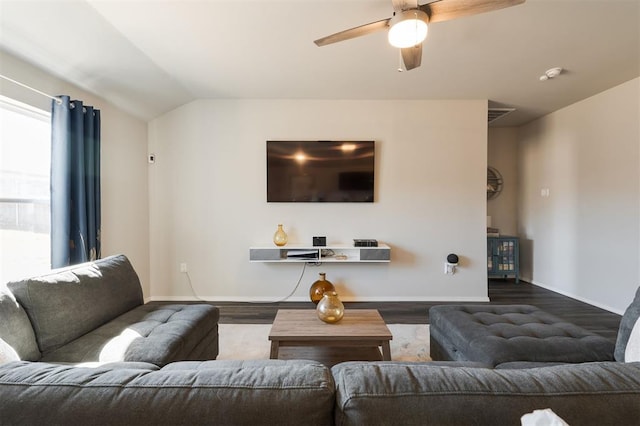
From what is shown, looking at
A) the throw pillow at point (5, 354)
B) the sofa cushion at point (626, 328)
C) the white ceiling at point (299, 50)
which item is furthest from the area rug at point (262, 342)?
the white ceiling at point (299, 50)

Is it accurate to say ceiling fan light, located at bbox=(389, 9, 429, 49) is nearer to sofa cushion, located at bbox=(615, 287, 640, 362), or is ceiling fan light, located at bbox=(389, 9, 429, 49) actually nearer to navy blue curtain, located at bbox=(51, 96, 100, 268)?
sofa cushion, located at bbox=(615, 287, 640, 362)

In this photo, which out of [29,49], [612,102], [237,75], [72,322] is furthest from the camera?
[612,102]

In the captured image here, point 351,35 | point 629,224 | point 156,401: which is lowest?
point 156,401

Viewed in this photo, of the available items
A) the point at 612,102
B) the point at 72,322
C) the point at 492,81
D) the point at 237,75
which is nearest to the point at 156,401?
the point at 72,322

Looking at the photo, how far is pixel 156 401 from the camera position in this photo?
67 centimetres

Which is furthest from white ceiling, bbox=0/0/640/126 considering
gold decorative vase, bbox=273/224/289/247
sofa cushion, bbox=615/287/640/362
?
sofa cushion, bbox=615/287/640/362

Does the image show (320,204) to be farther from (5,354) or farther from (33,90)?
(5,354)

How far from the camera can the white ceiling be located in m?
2.08

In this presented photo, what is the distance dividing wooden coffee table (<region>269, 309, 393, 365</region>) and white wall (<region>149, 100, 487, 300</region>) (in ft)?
A: 5.08

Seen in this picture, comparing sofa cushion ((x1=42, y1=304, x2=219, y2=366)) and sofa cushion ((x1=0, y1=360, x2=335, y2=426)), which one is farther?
sofa cushion ((x1=42, y1=304, x2=219, y2=366))

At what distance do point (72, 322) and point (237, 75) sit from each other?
8.62 feet

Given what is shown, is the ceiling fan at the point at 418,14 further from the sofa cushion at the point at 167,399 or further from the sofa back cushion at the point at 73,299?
the sofa back cushion at the point at 73,299

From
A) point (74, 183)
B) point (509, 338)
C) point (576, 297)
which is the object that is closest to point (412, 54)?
point (509, 338)

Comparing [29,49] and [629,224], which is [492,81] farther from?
[29,49]
